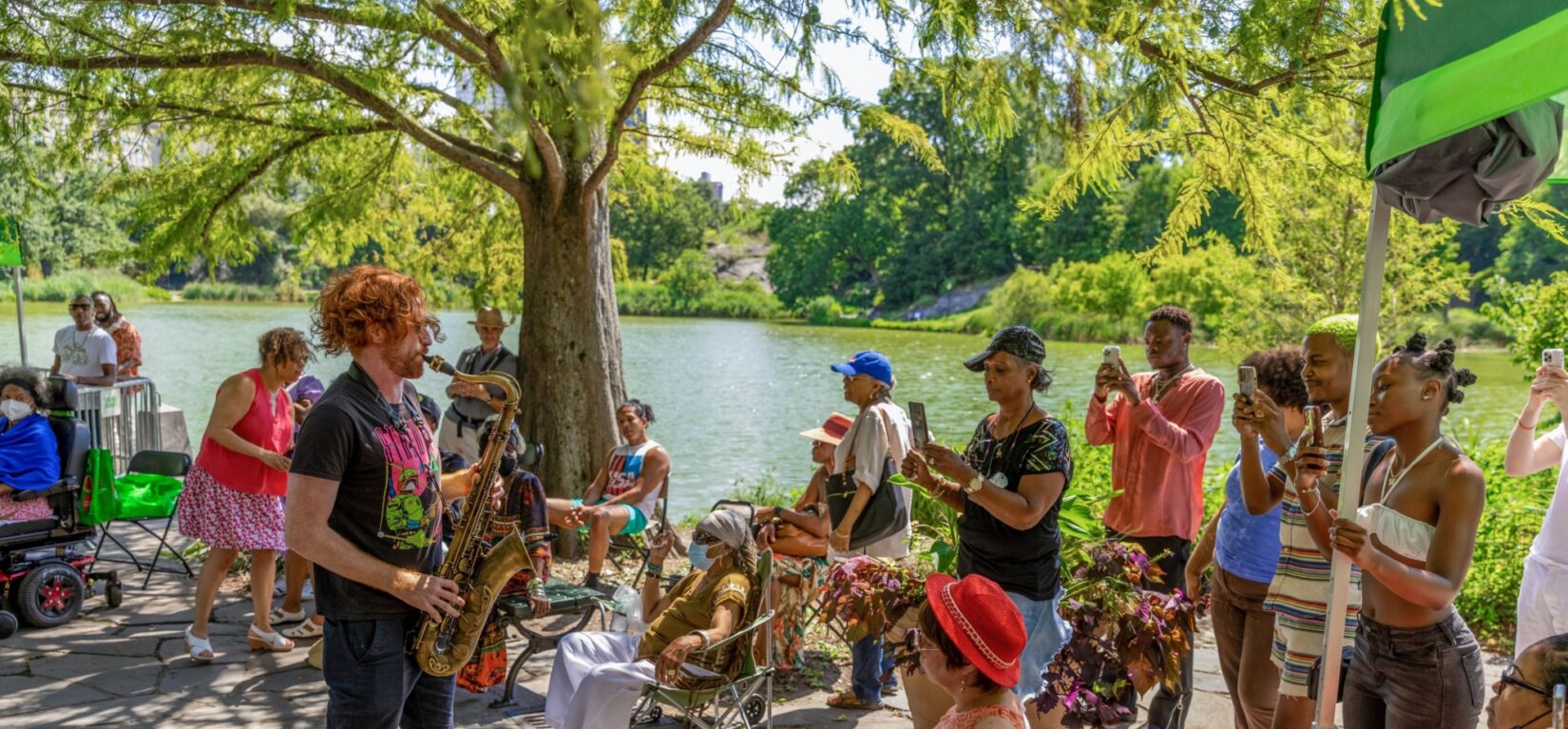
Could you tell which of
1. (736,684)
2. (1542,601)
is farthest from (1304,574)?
(736,684)

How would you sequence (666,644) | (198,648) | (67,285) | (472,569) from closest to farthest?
(472,569)
(666,644)
(198,648)
(67,285)

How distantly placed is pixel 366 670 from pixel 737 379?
2428 cm

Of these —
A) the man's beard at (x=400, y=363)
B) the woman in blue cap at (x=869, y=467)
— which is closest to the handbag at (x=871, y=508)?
the woman in blue cap at (x=869, y=467)

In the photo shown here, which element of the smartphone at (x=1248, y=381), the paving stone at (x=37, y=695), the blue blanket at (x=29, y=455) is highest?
the smartphone at (x=1248, y=381)

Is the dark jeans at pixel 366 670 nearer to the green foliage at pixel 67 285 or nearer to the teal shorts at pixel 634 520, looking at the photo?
the teal shorts at pixel 634 520

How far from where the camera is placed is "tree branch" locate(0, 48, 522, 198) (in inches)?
224

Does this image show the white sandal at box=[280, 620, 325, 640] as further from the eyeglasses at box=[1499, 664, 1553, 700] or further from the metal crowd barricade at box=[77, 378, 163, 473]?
the eyeglasses at box=[1499, 664, 1553, 700]

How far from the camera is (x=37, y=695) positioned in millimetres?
5098

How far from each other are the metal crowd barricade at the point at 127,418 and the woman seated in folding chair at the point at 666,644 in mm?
6758

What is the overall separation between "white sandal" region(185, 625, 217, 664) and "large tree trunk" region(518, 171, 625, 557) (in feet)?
9.05

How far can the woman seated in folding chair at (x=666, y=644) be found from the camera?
420cm

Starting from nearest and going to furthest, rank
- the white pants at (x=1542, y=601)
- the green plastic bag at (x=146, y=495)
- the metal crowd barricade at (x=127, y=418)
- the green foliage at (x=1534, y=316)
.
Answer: the white pants at (x=1542, y=601) → the green plastic bag at (x=146, y=495) → the green foliage at (x=1534, y=316) → the metal crowd barricade at (x=127, y=418)

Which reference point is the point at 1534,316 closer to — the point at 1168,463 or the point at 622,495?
the point at 1168,463

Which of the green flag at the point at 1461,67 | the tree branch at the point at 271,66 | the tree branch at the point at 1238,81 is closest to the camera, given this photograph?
the green flag at the point at 1461,67
